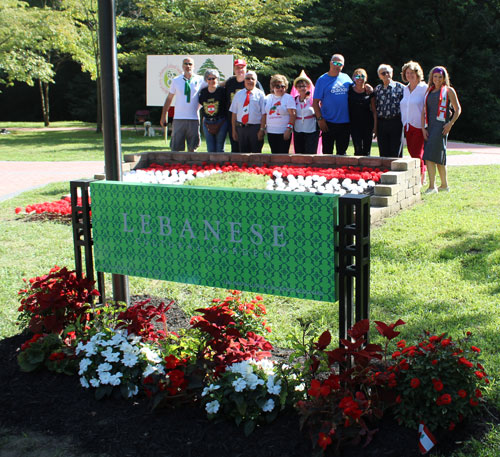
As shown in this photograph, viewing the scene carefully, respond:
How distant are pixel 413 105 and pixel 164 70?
11.3m

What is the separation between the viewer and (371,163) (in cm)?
961

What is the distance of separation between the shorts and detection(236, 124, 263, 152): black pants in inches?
36.2

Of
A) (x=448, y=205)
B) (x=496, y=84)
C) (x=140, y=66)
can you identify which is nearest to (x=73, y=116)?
(x=140, y=66)

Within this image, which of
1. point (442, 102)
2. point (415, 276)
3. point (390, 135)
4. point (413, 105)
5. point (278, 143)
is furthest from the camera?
point (278, 143)

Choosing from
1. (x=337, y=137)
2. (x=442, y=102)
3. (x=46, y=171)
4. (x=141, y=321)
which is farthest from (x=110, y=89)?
(x=46, y=171)

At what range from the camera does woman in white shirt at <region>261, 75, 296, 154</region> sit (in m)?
10.1

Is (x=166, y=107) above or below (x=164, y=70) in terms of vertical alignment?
below

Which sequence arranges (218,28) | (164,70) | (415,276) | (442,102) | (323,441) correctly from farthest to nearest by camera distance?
(218,28)
(164,70)
(442,102)
(415,276)
(323,441)

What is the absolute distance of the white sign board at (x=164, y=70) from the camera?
1789 centimetres

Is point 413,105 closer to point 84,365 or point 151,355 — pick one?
point 151,355

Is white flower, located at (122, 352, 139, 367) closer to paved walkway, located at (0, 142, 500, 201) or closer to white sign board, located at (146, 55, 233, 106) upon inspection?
paved walkway, located at (0, 142, 500, 201)

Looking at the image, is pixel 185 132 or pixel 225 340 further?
pixel 185 132

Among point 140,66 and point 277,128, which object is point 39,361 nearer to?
point 277,128

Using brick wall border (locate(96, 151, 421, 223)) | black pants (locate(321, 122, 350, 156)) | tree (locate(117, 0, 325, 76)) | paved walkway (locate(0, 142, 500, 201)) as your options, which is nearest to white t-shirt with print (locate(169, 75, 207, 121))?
brick wall border (locate(96, 151, 421, 223))
